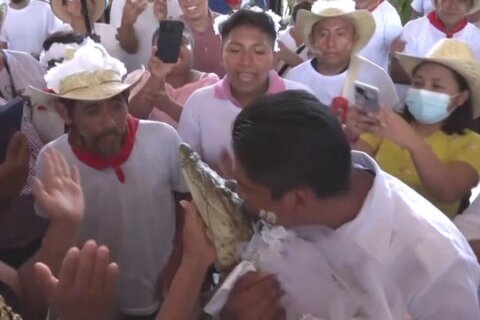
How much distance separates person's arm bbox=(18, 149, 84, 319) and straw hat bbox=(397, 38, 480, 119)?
1.16 m

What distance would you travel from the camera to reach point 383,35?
3260 mm

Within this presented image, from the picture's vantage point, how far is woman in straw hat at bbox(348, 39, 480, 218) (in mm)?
1752

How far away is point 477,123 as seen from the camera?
2.37 meters

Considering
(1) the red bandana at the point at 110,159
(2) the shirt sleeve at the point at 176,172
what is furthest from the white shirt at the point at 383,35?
(1) the red bandana at the point at 110,159

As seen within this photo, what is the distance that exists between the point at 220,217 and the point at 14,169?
2.24 ft

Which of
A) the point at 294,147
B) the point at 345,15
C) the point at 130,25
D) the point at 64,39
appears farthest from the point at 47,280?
the point at 130,25

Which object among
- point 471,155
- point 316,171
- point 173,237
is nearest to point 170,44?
point 173,237

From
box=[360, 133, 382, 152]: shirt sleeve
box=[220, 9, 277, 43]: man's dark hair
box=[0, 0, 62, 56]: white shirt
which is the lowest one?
box=[0, 0, 62, 56]: white shirt

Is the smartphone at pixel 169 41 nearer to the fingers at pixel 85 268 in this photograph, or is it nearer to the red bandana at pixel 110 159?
the red bandana at pixel 110 159

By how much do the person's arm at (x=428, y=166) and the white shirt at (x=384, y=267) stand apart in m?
0.55

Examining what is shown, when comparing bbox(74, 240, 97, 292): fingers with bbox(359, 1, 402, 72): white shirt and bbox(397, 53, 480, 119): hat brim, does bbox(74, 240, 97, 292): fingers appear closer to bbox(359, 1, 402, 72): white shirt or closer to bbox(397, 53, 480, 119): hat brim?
bbox(397, 53, 480, 119): hat brim

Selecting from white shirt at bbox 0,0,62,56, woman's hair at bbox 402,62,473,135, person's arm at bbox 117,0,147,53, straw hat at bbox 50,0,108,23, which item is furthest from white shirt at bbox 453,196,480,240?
white shirt at bbox 0,0,62,56

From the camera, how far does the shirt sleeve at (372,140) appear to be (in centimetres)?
195

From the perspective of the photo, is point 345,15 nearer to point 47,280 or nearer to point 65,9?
point 65,9
